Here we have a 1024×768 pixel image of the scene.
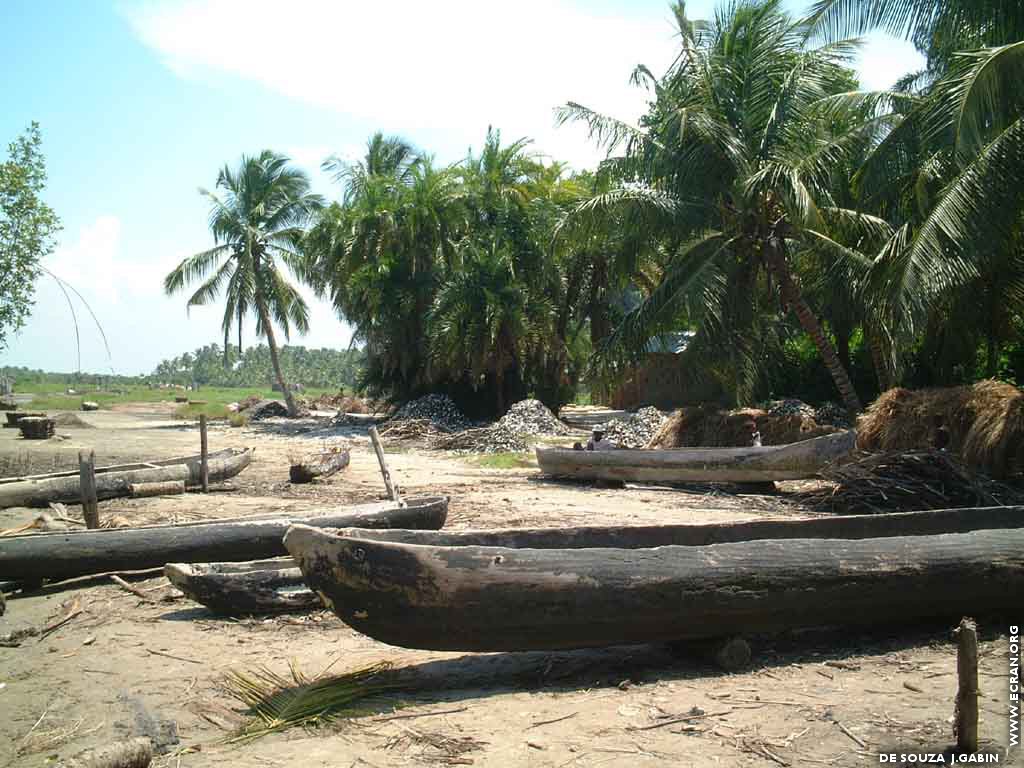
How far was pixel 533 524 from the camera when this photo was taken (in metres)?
9.66

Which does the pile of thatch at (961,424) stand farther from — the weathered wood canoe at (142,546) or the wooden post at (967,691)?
the wooden post at (967,691)

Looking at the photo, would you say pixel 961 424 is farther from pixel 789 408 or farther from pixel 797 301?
pixel 789 408

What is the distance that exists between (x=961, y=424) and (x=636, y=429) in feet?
28.6

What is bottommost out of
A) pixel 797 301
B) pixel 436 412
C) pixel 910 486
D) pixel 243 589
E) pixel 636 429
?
pixel 243 589

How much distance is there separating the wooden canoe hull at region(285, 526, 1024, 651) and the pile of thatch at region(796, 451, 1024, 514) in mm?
4703

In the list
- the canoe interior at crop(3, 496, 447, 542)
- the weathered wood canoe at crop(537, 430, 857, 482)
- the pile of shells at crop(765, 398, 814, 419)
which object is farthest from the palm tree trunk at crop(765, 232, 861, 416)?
the canoe interior at crop(3, 496, 447, 542)

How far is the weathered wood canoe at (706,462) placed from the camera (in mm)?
11648

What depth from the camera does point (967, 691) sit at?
3.64 metres

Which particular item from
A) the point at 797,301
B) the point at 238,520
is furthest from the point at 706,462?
the point at 238,520

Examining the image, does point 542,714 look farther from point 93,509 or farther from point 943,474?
point 943,474

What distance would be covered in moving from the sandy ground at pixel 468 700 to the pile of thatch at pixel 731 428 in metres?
8.92

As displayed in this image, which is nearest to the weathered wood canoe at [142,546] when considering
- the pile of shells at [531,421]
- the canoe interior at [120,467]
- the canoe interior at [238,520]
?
the canoe interior at [238,520]

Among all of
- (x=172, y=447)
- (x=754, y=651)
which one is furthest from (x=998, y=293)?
(x=172, y=447)

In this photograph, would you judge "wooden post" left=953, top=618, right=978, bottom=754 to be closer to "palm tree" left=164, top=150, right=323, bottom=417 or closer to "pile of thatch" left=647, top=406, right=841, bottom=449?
"pile of thatch" left=647, top=406, right=841, bottom=449
